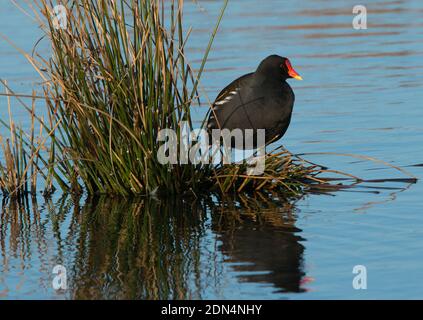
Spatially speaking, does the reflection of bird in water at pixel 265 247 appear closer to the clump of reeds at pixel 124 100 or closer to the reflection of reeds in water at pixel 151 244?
the reflection of reeds in water at pixel 151 244

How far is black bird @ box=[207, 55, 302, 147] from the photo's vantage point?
23.6ft

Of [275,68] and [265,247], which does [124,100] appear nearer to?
[275,68]

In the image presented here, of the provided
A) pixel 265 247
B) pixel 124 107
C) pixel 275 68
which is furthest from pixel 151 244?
pixel 275 68

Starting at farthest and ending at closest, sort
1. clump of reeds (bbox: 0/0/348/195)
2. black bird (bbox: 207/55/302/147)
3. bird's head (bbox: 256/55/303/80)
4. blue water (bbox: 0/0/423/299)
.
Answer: bird's head (bbox: 256/55/303/80) < black bird (bbox: 207/55/302/147) < clump of reeds (bbox: 0/0/348/195) < blue water (bbox: 0/0/423/299)

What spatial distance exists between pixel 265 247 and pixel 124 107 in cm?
162

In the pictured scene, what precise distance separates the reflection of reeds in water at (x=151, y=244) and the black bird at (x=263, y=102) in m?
0.59

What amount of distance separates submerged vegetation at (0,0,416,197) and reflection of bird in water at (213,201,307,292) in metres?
0.58

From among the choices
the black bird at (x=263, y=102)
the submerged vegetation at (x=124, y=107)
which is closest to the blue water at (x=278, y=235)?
the submerged vegetation at (x=124, y=107)

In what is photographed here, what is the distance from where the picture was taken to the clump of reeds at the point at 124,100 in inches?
263

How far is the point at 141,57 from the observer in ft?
22.0

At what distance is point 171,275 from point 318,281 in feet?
2.67

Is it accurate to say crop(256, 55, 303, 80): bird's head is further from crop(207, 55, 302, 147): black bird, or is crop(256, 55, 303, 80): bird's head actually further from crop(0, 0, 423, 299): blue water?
crop(0, 0, 423, 299): blue water

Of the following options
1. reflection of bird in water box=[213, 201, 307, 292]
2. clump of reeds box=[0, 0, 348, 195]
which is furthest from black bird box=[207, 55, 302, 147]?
reflection of bird in water box=[213, 201, 307, 292]

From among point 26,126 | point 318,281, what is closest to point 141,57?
point 318,281
